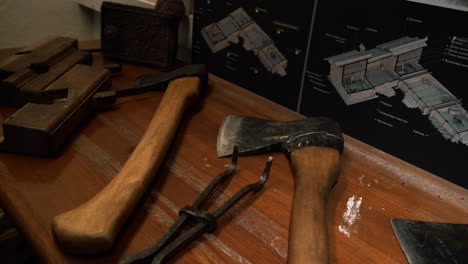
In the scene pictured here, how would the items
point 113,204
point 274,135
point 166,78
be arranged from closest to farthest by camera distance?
point 113,204 < point 274,135 < point 166,78

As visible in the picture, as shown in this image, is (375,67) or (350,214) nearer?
(350,214)

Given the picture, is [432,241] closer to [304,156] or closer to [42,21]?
[304,156]

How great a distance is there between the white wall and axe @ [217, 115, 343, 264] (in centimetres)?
153

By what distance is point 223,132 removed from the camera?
997 millimetres

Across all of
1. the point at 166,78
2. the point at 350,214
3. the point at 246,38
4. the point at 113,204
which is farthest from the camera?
the point at 246,38

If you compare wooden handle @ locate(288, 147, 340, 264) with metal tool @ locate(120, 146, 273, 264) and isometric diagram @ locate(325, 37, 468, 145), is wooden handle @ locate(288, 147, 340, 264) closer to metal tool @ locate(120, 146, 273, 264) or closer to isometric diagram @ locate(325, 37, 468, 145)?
metal tool @ locate(120, 146, 273, 264)

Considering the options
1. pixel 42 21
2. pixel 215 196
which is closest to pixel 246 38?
pixel 215 196

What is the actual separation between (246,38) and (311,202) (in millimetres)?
790

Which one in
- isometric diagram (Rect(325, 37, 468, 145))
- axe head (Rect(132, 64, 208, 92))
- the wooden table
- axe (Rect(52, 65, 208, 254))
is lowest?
the wooden table

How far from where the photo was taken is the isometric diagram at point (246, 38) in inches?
49.9

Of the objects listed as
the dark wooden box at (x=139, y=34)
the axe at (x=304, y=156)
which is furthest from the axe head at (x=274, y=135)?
the dark wooden box at (x=139, y=34)

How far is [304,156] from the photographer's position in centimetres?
86

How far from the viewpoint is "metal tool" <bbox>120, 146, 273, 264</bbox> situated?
0.59 meters

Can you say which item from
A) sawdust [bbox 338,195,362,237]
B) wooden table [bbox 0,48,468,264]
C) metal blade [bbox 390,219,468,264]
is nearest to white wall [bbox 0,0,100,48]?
wooden table [bbox 0,48,468,264]
